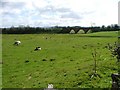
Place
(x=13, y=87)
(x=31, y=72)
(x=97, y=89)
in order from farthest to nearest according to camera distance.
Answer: (x=31, y=72) < (x=13, y=87) < (x=97, y=89)

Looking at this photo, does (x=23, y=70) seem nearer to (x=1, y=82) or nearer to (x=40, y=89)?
(x=1, y=82)

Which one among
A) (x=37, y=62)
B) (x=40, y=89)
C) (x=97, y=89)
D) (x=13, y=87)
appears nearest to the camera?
(x=97, y=89)

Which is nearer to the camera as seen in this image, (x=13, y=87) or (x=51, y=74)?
(x=13, y=87)

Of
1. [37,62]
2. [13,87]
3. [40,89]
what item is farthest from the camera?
[37,62]

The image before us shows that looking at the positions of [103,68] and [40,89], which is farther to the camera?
[103,68]

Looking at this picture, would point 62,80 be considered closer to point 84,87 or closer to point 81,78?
point 81,78

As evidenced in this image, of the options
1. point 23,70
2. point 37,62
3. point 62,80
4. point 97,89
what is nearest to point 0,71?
point 23,70

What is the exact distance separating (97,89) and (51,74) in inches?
271

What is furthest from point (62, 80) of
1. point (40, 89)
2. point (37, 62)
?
A: point (37, 62)

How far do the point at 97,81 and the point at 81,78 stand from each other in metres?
1.71

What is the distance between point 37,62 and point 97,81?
41.4 feet

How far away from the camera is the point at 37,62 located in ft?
95.7

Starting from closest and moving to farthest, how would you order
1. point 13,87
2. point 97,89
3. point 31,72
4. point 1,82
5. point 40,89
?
1. point 97,89
2. point 40,89
3. point 13,87
4. point 1,82
5. point 31,72

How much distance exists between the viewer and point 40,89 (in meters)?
16.9
